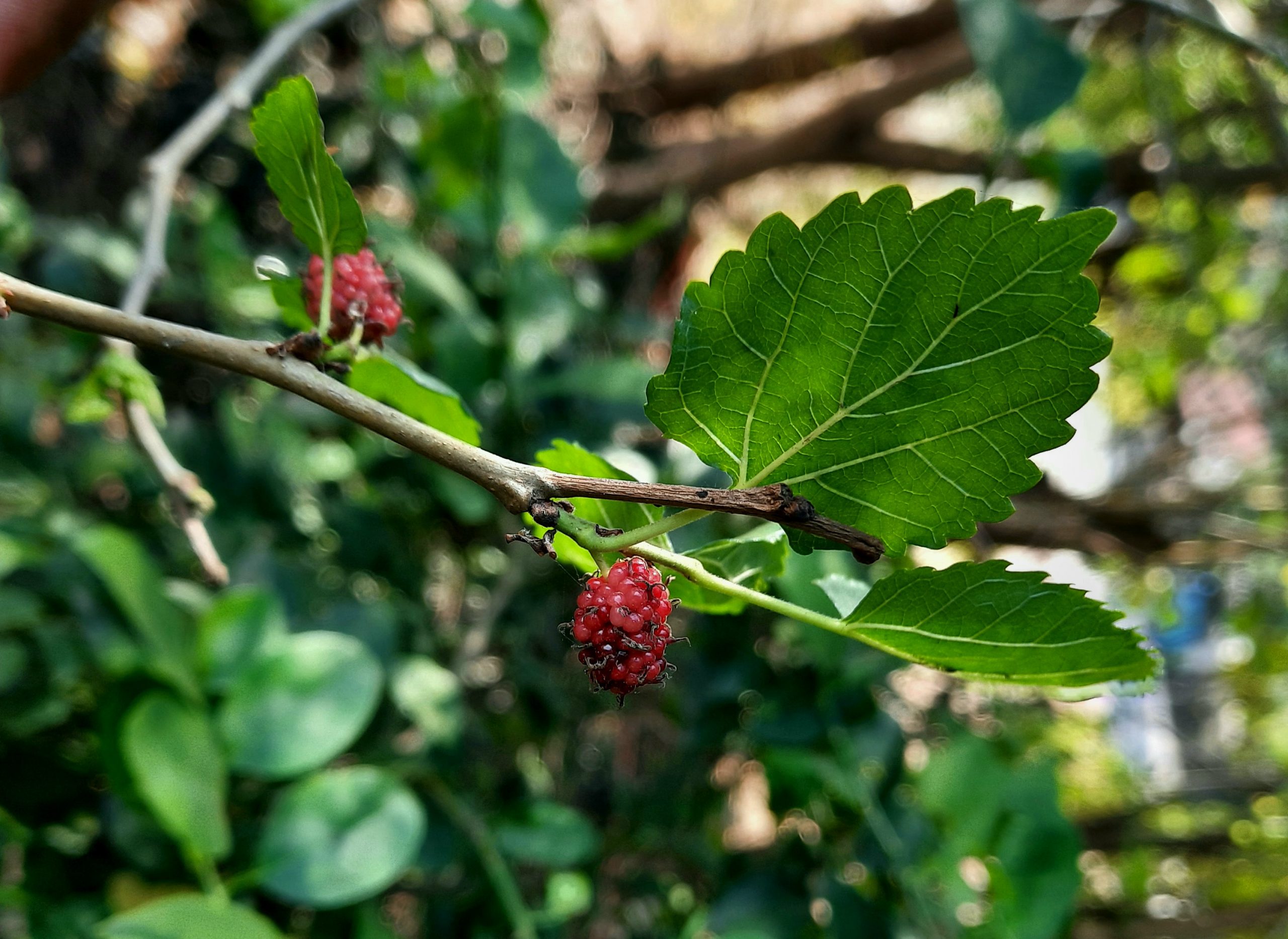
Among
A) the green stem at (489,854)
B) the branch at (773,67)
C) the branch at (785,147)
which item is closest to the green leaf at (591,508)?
the green stem at (489,854)

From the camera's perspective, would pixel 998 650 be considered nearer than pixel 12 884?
Yes

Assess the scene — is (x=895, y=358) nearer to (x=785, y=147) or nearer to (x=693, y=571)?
(x=693, y=571)

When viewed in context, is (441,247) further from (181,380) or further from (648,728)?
(648,728)

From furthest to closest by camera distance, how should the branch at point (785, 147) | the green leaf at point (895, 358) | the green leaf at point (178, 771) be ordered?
1. the branch at point (785, 147)
2. the green leaf at point (178, 771)
3. the green leaf at point (895, 358)

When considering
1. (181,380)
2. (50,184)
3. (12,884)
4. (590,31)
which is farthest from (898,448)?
(590,31)

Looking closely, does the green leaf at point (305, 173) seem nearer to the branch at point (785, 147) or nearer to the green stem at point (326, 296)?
the green stem at point (326, 296)

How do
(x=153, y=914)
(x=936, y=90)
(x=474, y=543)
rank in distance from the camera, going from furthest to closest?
(x=936, y=90) → (x=474, y=543) → (x=153, y=914)

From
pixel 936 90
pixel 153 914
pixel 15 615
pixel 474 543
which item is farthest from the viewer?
pixel 936 90
